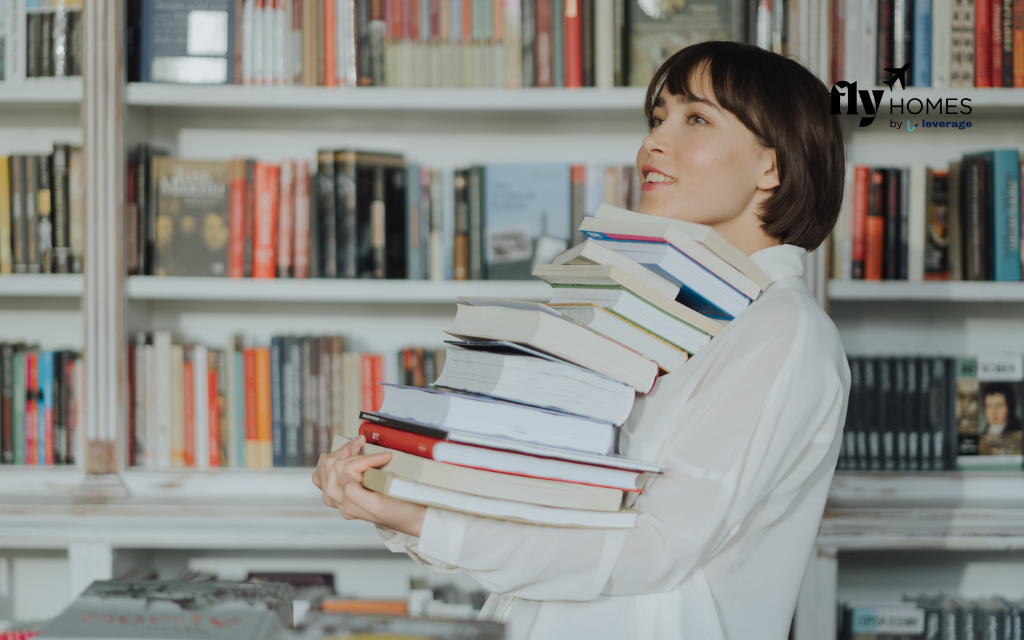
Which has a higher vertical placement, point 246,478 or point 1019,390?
point 1019,390

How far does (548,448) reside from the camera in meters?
0.66

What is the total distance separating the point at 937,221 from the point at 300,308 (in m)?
1.53

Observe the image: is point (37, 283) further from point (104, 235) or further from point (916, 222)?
point (916, 222)

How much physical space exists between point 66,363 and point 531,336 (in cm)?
139

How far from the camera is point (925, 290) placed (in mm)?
1630

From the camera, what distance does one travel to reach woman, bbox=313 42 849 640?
2.24 feet

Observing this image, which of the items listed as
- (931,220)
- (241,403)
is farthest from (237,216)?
(931,220)

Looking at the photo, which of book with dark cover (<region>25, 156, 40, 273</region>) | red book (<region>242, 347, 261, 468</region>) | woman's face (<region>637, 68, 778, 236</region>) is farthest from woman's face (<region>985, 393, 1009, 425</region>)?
book with dark cover (<region>25, 156, 40, 273</region>)

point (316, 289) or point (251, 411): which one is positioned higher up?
point (316, 289)

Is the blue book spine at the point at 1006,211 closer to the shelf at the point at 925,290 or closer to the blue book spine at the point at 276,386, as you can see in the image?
the shelf at the point at 925,290

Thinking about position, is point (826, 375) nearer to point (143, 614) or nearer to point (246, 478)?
point (143, 614)

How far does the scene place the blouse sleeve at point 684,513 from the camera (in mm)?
678

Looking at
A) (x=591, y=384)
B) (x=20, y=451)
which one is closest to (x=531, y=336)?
(x=591, y=384)

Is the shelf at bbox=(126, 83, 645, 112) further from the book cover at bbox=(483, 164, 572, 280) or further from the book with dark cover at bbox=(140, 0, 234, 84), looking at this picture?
the book cover at bbox=(483, 164, 572, 280)
